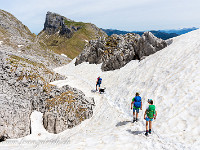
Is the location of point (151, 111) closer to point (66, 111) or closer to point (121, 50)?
point (66, 111)

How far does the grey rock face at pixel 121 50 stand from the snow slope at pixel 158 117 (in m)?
7.70

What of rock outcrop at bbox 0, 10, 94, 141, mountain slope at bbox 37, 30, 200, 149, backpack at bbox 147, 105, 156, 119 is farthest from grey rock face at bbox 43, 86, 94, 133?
backpack at bbox 147, 105, 156, 119

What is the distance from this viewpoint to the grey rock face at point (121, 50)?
3094 centimetres

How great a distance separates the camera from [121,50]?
3822 cm

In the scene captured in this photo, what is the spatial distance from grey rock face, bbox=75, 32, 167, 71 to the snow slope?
25.3 feet

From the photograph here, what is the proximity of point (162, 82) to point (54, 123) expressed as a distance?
14.8 metres

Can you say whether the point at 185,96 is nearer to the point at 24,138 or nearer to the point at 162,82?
the point at 162,82

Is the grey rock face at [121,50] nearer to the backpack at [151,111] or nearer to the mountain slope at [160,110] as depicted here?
the mountain slope at [160,110]

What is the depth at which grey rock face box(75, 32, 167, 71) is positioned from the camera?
30938mm

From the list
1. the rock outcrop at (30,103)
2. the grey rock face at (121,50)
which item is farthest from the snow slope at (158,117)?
the grey rock face at (121,50)

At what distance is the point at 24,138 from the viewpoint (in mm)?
14906

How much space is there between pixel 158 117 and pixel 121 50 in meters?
27.8

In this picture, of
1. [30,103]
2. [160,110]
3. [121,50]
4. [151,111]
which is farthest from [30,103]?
[121,50]

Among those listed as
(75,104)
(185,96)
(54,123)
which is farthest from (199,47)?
(54,123)
